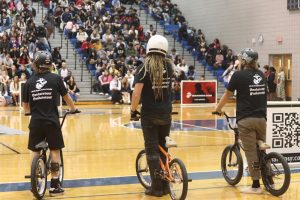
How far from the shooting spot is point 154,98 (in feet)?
23.8

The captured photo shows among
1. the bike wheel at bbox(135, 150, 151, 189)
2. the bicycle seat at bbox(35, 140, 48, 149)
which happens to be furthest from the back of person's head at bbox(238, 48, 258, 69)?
the bicycle seat at bbox(35, 140, 48, 149)

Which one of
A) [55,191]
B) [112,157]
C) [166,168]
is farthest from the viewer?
[112,157]

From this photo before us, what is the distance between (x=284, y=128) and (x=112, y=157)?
3.34 meters

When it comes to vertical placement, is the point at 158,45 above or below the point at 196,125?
above

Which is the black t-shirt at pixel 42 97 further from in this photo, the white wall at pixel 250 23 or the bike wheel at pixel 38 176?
the white wall at pixel 250 23

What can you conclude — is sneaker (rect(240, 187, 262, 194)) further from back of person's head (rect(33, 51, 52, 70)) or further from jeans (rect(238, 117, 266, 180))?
back of person's head (rect(33, 51, 52, 70))

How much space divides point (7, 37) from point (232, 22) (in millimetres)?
12128

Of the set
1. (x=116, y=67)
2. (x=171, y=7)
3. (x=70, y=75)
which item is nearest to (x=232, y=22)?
(x=171, y=7)

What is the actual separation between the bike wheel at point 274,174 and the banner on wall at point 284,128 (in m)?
1.29

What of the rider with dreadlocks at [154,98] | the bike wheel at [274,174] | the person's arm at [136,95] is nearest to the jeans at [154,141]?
the rider with dreadlocks at [154,98]

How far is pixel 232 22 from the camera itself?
3095cm

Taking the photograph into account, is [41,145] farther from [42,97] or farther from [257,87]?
[257,87]

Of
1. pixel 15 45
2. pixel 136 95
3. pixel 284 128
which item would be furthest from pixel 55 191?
pixel 15 45

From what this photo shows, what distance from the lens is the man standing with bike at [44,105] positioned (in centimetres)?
726
